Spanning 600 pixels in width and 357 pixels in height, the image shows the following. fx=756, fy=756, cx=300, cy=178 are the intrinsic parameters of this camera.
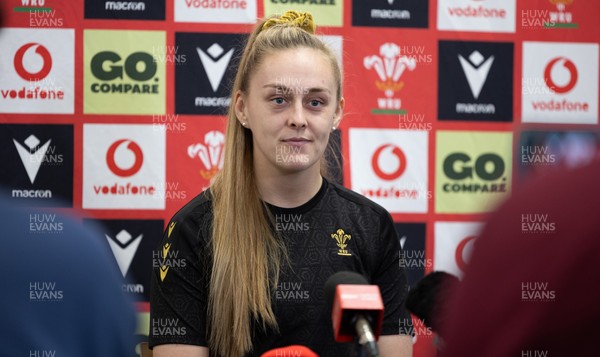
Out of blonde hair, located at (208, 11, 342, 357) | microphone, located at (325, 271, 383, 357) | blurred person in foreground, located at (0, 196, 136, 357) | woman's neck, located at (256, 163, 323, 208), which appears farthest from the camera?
woman's neck, located at (256, 163, 323, 208)

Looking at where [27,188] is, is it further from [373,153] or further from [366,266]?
[366,266]

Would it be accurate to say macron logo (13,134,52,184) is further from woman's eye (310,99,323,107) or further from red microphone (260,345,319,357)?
red microphone (260,345,319,357)

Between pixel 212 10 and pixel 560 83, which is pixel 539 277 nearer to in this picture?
pixel 212 10

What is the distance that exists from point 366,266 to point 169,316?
426mm

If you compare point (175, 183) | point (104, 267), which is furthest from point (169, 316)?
point (175, 183)

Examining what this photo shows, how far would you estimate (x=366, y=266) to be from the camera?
5.31 feet

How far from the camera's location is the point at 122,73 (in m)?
2.35

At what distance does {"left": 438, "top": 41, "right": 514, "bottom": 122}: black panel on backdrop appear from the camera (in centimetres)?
245

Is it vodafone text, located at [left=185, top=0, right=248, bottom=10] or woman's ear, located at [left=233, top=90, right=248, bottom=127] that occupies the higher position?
vodafone text, located at [left=185, top=0, right=248, bottom=10]

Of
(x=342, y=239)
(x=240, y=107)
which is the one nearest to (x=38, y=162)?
(x=240, y=107)

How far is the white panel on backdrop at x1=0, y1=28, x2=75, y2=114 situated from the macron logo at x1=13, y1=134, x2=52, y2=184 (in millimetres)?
96

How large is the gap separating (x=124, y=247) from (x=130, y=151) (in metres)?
0.30

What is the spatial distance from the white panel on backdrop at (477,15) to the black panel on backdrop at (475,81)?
5 centimetres

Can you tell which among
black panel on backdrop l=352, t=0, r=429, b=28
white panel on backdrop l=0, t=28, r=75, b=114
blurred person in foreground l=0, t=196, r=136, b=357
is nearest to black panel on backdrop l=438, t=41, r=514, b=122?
black panel on backdrop l=352, t=0, r=429, b=28
